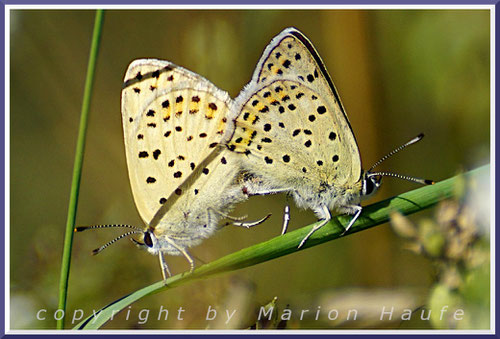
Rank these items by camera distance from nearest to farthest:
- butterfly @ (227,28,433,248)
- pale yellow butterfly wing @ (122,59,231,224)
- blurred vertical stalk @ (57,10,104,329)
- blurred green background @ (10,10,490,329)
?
blurred vertical stalk @ (57,10,104,329) → butterfly @ (227,28,433,248) → pale yellow butterfly wing @ (122,59,231,224) → blurred green background @ (10,10,490,329)

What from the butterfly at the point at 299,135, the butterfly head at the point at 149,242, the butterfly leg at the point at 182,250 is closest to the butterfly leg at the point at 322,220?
the butterfly at the point at 299,135

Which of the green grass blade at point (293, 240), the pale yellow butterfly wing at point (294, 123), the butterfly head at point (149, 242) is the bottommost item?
the butterfly head at point (149, 242)

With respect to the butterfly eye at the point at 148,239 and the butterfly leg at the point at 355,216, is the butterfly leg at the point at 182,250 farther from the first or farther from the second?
the butterfly leg at the point at 355,216

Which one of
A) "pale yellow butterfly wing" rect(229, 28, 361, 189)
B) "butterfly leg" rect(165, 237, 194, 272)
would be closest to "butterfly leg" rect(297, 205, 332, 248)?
"pale yellow butterfly wing" rect(229, 28, 361, 189)

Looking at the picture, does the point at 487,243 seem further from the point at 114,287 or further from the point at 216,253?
the point at 114,287

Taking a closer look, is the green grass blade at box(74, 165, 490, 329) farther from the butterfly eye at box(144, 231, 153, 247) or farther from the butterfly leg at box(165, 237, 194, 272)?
the butterfly eye at box(144, 231, 153, 247)

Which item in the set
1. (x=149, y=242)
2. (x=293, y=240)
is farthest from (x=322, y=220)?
(x=149, y=242)

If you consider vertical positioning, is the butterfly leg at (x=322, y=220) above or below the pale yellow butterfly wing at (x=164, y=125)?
below
